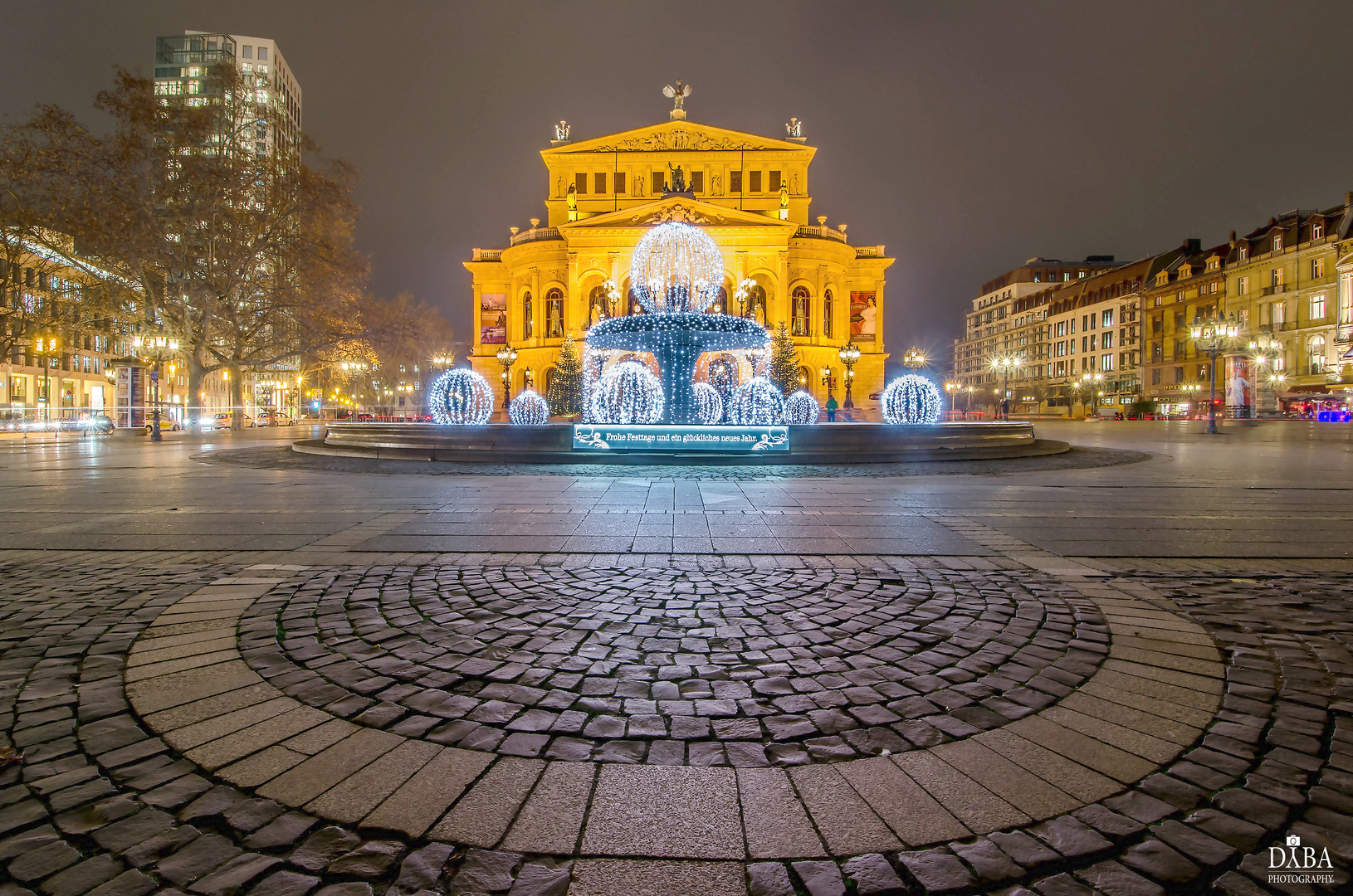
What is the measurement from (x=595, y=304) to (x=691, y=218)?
31.1 feet

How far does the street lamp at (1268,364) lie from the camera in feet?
156

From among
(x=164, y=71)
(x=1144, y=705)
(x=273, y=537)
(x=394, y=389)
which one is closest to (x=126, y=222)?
(x=273, y=537)

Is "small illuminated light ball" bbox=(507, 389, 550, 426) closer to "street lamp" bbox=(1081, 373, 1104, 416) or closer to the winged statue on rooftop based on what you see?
the winged statue on rooftop

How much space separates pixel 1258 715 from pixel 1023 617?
123 cm

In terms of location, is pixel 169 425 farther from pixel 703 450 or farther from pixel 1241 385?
pixel 1241 385

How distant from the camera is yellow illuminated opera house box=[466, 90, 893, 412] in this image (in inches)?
1954

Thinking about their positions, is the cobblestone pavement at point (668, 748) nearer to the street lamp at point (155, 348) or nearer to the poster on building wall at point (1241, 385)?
the street lamp at point (155, 348)

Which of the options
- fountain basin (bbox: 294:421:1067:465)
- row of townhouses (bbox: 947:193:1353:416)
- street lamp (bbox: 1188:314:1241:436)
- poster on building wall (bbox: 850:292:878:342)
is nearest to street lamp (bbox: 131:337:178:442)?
fountain basin (bbox: 294:421:1067:465)

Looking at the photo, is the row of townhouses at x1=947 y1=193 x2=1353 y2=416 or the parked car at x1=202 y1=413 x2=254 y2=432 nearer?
the parked car at x1=202 y1=413 x2=254 y2=432

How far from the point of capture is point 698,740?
230cm

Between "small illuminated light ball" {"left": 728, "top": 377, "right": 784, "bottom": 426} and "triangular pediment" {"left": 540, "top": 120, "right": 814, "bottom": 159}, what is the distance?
23.6 meters

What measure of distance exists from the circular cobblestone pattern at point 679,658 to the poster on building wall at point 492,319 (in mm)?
54717

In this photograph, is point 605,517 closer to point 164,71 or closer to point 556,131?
point 556,131

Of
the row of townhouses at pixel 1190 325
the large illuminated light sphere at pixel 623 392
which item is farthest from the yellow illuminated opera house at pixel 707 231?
the row of townhouses at pixel 1190 325
